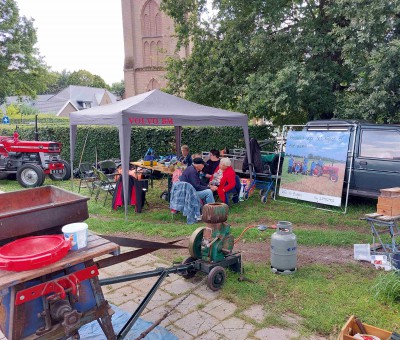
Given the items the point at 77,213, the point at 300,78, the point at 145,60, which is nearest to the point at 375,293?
the point at 77,213

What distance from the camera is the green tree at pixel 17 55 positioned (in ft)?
61.9

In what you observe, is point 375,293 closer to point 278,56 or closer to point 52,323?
point 52,323

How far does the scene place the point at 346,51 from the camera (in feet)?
26.7

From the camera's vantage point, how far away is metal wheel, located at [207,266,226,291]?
371 cm

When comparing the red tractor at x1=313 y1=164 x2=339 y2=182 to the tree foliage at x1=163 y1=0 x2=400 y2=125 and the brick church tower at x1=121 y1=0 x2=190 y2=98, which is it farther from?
the brick church tower at x1=121 y1=0 x2=190 y2=98


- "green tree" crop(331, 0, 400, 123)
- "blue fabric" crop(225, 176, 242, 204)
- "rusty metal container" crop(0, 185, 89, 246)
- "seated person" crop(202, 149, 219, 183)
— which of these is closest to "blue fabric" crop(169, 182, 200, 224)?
"blue fabric" crop(225, 176, 242, 204)

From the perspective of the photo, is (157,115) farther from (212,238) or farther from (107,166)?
(107,166)

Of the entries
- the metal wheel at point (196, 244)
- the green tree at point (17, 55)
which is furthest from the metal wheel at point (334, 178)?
the green tree at point (17, 55)

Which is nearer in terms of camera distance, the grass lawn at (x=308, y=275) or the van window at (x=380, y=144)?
the grass lawn at (x=308, y=275)

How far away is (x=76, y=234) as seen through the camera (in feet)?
7.31

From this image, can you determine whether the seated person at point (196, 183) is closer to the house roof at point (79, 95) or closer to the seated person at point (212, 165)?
the seated person at point (212, 165)

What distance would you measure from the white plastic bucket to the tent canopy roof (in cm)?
440

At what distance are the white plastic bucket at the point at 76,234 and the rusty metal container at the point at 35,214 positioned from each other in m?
0.23

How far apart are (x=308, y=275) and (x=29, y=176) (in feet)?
28.3
